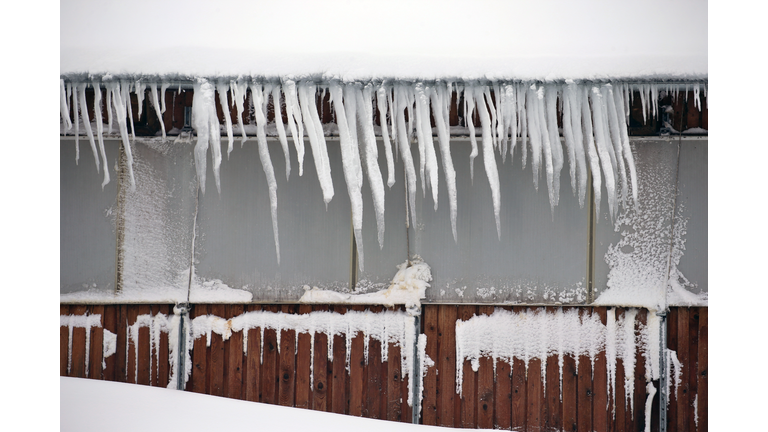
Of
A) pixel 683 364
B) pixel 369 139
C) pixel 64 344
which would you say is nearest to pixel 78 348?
pixel 64 344

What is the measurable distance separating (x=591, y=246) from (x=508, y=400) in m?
1.15

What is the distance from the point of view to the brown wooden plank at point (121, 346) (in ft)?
9.00

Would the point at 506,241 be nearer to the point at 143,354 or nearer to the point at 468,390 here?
the point at 468,390

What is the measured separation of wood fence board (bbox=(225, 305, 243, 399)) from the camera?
8.95 feet

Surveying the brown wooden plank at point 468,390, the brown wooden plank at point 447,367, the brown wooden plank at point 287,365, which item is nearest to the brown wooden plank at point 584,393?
the brown wooden plank at point 468,390

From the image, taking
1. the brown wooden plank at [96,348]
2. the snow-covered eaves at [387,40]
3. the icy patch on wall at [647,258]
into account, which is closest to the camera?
the snow-covered eaves at [387,40]

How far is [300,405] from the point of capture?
8.91 feet

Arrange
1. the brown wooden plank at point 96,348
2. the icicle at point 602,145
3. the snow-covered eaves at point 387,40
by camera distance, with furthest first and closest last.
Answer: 1. the brown wooden plank at point 96,348
2. the icicle at point 602,145
3. the snow-covered eaves at point 387,40

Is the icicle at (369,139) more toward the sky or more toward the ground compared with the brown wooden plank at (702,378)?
more toward the sky

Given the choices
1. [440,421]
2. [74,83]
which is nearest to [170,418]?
[440,421]

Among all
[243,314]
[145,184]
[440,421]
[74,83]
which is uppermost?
[74,83]

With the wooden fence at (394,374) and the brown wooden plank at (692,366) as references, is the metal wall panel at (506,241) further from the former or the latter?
the brown wooden plank at (692,366)

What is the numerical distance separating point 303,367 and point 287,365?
109mm
